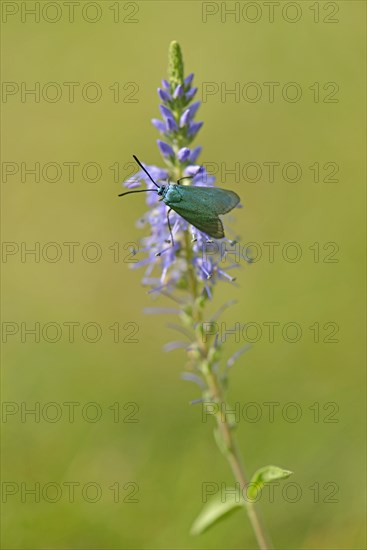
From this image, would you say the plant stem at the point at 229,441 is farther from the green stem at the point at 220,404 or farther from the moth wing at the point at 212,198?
the moth wing at the point at 212,198

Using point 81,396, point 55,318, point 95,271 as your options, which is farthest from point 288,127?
point 81,396

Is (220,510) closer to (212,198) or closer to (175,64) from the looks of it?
(212,198)

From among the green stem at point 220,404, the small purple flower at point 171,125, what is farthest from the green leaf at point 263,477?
the small purple flower at point 171,125

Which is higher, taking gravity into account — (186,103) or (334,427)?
(186,103)

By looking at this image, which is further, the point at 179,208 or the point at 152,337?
the point at 152,337

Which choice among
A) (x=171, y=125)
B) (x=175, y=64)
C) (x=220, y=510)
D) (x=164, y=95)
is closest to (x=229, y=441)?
(x=220, y=510)

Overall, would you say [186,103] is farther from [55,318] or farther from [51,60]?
[51,60]
